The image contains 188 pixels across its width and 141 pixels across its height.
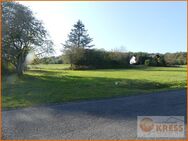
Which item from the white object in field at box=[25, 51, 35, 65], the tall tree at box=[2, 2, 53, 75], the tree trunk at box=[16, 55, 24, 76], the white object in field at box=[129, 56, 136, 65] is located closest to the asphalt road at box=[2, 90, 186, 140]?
the tall tree at box=[2, 2, 53, 75]

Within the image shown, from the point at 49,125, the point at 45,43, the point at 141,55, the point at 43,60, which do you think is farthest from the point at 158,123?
the point at 141,55

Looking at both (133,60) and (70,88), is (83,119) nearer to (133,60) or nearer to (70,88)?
(70,88)

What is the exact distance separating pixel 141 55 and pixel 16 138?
201ft

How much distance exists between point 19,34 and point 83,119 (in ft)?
57.7

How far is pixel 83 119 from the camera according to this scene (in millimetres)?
6820

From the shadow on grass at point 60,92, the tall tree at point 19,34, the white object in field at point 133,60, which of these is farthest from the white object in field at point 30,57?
the white object in field at point 133,60

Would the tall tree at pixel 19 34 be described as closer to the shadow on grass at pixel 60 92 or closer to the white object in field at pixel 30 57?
the white object in field at pixel 30 57

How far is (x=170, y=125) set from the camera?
6.22 m

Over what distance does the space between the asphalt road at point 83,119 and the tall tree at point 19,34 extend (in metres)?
14.5

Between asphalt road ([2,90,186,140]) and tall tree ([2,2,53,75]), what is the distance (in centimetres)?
1455

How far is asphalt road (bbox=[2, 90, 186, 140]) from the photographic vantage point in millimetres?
5551

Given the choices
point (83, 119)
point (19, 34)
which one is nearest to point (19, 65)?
point (19, 34)

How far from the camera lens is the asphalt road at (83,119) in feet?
18.2

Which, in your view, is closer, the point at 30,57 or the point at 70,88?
the point at 70,88
